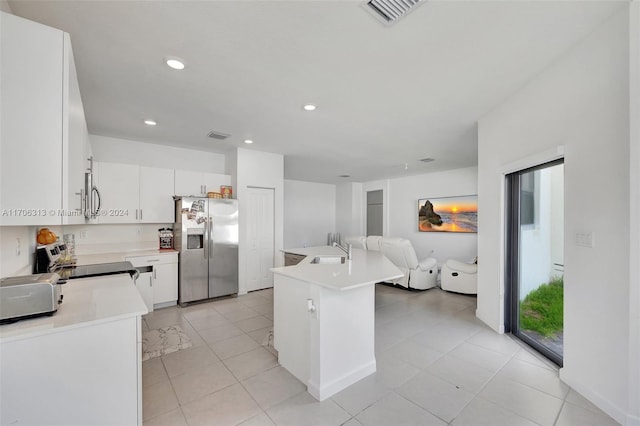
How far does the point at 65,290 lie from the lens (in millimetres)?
1891

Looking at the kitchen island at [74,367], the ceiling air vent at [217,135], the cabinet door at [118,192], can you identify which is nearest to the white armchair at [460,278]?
the ceiling air vent at [217,135]

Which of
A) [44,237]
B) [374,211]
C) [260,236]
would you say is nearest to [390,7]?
[44,237]

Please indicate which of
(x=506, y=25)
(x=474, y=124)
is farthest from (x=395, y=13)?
(x=474, y=124)

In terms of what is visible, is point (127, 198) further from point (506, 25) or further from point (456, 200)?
point (456, 200)

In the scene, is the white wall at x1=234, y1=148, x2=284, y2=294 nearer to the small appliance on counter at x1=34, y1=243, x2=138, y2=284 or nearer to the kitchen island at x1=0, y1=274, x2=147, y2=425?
the small appliance on counter at x1=34, y1=243, x2=138, y2=284

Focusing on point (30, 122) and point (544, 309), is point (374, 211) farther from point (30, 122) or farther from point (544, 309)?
point (30, 122)

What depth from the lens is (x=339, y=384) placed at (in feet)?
6.87

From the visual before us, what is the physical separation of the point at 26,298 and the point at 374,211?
7706 mm

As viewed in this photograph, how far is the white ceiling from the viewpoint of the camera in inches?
65.3

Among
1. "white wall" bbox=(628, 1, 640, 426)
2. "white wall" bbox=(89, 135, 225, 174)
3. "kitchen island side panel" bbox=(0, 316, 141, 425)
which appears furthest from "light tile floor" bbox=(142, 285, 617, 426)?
A: "white wall" bbox=(89, 135, 225, 174)

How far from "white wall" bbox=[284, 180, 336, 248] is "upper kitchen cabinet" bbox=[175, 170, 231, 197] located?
10.9ft

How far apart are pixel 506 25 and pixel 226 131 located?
10.7ft

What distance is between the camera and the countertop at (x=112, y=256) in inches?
123

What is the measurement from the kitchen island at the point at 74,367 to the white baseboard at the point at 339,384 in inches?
44.4
